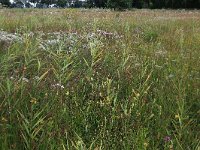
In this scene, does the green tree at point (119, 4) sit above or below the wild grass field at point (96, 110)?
above

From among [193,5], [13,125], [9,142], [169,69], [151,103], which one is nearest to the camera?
[9,142]

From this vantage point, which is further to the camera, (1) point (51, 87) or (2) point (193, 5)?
(2) point (193, 5)

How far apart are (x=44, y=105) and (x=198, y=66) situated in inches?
98.6

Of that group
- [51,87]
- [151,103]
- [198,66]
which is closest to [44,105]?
[51,87]

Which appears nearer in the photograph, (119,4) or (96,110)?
(96,110)

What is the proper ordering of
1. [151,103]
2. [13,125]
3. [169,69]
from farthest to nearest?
1. [169,69]
2. [151,103]
3. [13,125]

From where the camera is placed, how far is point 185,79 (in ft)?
13.8

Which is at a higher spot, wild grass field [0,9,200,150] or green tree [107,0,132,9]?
green tree [107,0,132,9]

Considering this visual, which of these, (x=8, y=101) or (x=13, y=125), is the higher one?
(x=8, y=101)

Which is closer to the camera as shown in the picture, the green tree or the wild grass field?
the wild grass field

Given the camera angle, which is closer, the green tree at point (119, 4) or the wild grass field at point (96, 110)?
the wild grass field at point (96, 110)

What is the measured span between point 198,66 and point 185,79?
32.1 inches

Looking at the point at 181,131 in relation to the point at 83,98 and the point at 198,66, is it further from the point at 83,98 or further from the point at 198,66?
the point at 198,66

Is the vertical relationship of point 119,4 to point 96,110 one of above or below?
above
